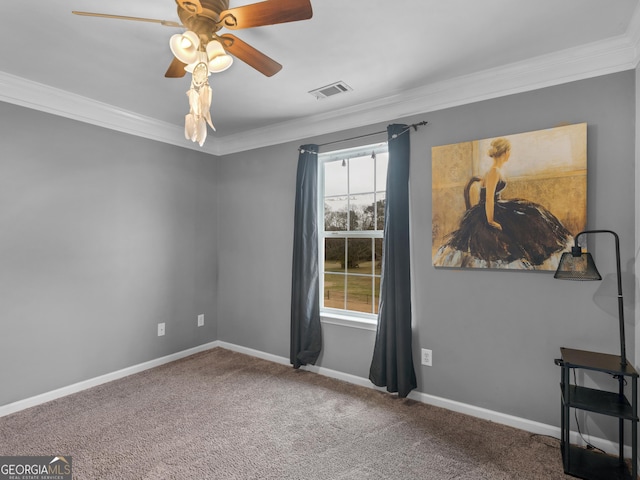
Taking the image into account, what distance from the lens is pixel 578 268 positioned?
201 centimetres

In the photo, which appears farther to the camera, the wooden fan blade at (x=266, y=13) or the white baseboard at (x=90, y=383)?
the white baseboard at (x=90, y=383)

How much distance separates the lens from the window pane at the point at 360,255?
131 inches

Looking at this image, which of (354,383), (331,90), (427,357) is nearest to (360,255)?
(427,357)

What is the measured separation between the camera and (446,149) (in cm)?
276

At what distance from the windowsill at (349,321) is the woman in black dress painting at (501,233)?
86 centimetres

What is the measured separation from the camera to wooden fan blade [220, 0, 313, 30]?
1407 mm

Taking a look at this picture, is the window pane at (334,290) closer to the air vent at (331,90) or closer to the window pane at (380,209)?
the window pane at (380,209)

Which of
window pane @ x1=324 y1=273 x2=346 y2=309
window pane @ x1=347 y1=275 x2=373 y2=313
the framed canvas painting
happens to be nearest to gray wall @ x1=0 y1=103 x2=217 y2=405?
window pane @ x1=324 y1=273 x2=346 y2=309

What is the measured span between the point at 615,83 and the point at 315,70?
1.93 m

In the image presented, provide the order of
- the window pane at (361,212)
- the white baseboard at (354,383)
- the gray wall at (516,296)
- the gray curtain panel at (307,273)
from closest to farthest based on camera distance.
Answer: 1. the gray wall at (516,296)
2. the white baseboard at (354,383)
3. the window pane at (361,212)
4. the gray curtain panel at (307,273)

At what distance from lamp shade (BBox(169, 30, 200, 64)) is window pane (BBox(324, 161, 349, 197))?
2128mm

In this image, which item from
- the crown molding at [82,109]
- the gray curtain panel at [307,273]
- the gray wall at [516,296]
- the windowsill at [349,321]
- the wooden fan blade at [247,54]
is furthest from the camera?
the gray curtain panel at [307,273]

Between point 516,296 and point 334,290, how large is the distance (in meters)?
1.63

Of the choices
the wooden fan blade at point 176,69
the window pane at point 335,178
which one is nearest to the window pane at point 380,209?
the window pane at point 335,178
